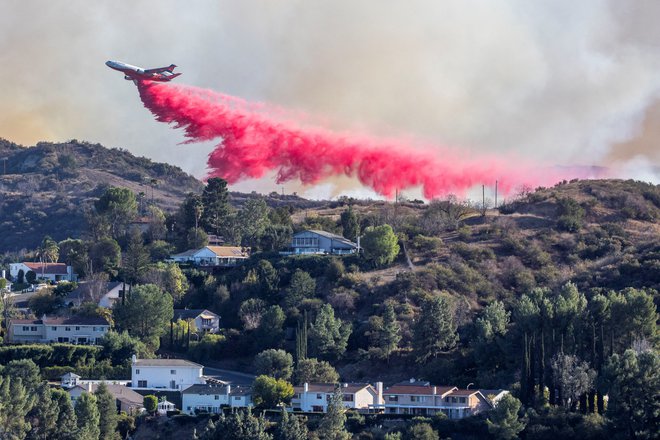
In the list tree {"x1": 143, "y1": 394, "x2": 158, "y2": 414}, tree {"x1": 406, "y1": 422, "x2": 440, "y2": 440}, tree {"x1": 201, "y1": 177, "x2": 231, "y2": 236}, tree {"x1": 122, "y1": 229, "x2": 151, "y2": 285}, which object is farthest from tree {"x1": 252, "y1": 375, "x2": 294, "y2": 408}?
tree {"x1": 201, "y1": 177, "x2": 231, "y2": 236}

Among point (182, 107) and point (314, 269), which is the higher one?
point (182, 107)

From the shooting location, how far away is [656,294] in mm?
106875

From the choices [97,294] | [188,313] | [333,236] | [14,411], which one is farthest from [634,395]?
[333,236]

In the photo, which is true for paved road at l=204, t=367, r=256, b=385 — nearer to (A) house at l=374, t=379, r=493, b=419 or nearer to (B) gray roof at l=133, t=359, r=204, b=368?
(B) gray roof at l=133, t=359, r=204, b=368

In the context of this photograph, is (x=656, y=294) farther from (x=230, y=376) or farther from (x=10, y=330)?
(x=10, y=330)

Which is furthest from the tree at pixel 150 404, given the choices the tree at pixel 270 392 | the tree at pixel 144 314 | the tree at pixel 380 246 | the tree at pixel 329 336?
the tree at pixel 380 246

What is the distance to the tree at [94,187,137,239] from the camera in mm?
146125

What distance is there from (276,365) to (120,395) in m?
10.9

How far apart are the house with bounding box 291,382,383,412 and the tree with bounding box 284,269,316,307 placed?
22.5 metres

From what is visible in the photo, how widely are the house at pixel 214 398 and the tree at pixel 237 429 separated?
19.3 feet

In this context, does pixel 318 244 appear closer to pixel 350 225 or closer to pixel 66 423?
pixel 350 225

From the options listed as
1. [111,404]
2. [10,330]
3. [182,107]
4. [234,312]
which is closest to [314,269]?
[234,312]

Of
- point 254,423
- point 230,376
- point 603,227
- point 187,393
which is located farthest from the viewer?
point 603,227

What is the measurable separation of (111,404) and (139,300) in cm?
2037
